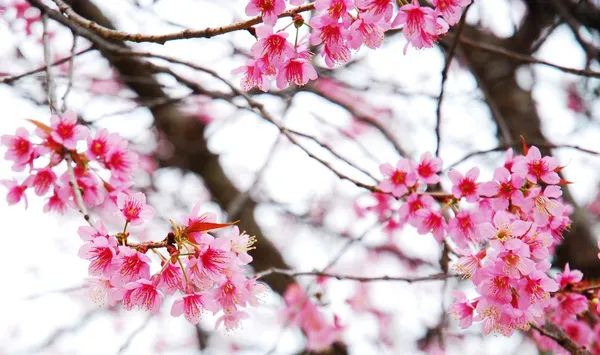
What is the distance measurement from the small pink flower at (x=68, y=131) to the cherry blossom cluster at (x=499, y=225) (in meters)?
0.94

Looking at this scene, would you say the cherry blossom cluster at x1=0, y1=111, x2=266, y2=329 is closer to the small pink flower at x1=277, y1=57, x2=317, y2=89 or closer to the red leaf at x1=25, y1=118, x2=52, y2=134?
the red leaf at x1=25, y1=118, x2=52, y2=134

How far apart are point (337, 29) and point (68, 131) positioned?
2.63 feet

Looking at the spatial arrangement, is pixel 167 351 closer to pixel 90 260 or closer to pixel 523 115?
pixel 523 115

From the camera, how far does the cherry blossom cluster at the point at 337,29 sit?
134 cm

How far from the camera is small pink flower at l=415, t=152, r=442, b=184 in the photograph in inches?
73.6

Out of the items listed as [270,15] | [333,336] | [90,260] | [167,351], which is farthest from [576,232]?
[167,351]

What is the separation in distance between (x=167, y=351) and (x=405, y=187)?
17.7ft

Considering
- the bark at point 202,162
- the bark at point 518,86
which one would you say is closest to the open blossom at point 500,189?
the bark at point 518,86

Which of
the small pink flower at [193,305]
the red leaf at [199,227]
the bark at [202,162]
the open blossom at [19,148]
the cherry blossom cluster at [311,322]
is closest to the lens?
the red leaf at [199,227]

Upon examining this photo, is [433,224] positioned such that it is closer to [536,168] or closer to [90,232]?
[536,168]

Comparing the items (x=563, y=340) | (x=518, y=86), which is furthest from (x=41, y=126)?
(x=518, y=86)

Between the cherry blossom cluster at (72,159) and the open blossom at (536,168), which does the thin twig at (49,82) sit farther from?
the open blossom at (536,168)

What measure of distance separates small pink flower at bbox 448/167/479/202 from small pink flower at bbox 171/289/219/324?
0.83 metres

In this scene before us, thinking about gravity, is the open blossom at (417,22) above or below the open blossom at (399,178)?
above
